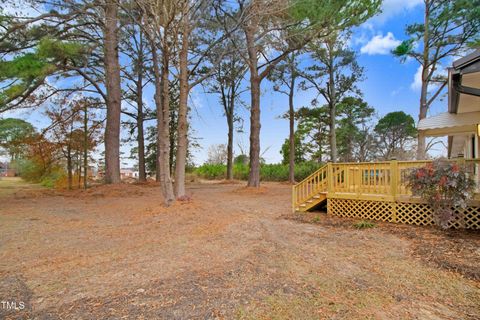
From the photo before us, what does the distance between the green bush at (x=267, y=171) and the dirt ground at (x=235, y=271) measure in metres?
15.2

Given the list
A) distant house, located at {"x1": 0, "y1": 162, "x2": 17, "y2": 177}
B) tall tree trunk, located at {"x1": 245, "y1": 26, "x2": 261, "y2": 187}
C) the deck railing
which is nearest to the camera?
the deck railing

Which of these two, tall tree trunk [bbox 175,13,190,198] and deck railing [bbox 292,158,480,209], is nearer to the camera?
deck railing [bbox 292,158,480,209]

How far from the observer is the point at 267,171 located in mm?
23094

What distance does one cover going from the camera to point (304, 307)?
236cm

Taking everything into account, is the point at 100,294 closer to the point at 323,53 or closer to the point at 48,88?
the point at 48,88

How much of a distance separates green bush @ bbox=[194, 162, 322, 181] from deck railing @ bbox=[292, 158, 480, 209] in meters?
13.2

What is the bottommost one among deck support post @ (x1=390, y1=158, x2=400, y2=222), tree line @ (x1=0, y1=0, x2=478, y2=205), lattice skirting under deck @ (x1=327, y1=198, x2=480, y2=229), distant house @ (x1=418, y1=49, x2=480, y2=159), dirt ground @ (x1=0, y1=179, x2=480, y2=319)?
dirt ground @ (x1=0, y1=179, x2=480, y2=319)

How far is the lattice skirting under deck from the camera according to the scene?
5.05m

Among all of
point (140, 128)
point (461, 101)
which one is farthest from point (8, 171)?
point (461, 101)

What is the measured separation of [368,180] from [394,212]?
A: 879mm

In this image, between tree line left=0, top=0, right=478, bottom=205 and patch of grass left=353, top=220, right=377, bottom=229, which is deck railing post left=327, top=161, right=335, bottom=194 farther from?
tree line left=0, top=0, right=478, bottom=205

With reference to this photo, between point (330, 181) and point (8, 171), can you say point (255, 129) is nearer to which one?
point (330, 181)

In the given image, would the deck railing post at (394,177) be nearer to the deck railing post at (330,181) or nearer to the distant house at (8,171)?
the deck railing post at (330,181)

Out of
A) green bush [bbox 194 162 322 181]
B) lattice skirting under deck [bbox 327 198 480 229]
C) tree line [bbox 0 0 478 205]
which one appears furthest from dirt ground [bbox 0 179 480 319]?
green bush [bbox 194 162 322 181]
